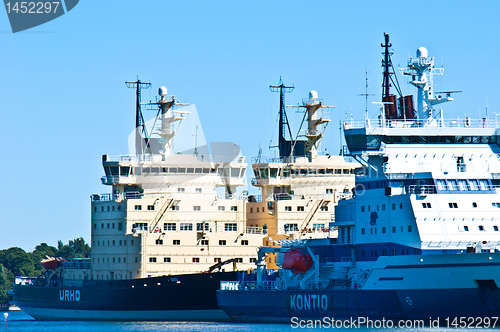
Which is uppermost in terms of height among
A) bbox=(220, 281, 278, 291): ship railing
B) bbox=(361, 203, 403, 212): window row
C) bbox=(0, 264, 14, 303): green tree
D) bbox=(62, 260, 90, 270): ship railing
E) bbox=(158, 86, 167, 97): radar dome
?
bbox=(158, 86, 167, 97): radar dome

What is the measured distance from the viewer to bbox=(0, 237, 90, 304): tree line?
126375 millimetres

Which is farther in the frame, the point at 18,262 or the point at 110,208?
the point at 18,262

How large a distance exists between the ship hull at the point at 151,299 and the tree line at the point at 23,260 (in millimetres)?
63389

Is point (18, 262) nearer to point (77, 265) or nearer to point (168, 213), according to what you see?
point (77, 265)

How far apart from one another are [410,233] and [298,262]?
328 inches

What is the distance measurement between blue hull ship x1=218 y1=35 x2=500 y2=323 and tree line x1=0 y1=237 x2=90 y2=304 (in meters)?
79.0

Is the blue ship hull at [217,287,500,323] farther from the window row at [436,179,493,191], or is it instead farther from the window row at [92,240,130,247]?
the window row at [92,240,130,247]

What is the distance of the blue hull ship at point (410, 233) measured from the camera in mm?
43031

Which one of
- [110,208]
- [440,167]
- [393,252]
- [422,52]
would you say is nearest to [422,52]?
[422,52]

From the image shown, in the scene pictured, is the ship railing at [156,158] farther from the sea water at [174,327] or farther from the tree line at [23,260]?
the tree line at [23,260]

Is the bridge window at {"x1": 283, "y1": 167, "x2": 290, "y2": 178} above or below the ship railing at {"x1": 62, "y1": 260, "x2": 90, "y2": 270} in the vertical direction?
above

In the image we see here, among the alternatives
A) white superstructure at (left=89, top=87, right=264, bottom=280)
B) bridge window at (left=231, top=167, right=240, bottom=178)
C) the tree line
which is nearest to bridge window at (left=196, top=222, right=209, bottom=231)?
white superstructure at (left=89, top=87, right=264, bottom=280)

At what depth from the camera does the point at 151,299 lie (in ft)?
195

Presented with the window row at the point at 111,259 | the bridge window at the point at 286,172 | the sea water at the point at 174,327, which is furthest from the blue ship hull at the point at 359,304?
the bridge window at the point at 286,172
